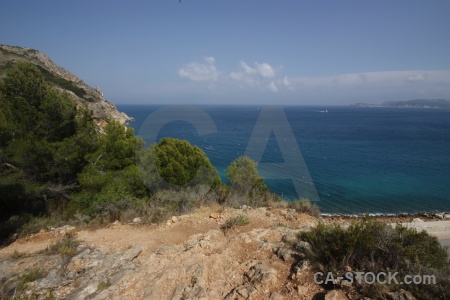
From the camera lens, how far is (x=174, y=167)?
45.3ft

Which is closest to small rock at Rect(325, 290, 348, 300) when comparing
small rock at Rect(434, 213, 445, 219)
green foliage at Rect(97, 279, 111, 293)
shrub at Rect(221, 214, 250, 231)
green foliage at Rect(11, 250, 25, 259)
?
shrub at Rect(221, 214, 250, 231)

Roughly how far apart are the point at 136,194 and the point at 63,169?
9.94 feet

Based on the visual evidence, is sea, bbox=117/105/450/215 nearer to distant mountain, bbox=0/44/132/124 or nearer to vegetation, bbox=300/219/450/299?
distant mountain, bbox=0/44/132/124

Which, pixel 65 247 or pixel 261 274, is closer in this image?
pixel 261 274

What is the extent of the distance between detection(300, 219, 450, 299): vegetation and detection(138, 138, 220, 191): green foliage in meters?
9.11

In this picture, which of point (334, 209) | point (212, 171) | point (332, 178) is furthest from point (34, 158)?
point (332, 178)

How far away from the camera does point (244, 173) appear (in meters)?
18.4

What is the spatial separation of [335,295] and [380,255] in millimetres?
1315

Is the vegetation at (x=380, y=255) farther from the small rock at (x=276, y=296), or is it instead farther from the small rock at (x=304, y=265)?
the small rock at (x=276, y=296)

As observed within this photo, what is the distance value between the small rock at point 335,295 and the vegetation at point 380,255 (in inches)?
11.5

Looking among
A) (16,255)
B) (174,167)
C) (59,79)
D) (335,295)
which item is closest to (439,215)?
(174,167)

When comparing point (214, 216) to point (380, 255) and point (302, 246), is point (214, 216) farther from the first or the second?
point (380, 255)

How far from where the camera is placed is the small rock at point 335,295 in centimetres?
379

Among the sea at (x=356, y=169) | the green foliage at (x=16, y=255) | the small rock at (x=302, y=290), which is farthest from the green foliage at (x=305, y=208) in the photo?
the sea at (x=356, y=169)
